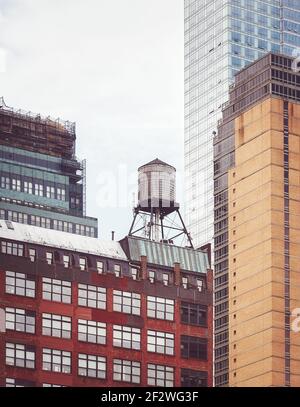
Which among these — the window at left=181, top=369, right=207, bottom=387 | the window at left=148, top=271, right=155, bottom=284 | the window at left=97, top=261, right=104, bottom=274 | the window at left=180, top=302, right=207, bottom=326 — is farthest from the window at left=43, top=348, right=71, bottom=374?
the window at left=148, top=271, right=155, bottom=284

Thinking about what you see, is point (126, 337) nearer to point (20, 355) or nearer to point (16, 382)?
point (20, 355)

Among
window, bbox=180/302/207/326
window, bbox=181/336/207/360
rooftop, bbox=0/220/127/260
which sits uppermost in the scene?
rooftop, bbox=0/220/127/260

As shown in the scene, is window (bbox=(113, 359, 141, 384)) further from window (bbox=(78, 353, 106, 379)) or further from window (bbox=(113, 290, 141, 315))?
window (bbox=(113, 290, 141, 315))

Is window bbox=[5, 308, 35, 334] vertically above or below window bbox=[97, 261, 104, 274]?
below

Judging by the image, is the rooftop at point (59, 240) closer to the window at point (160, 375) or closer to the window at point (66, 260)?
the window at point (66, 260)

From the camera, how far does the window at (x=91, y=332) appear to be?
17675 cm

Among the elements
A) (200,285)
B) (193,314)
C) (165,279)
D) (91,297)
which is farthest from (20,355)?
(200,285)

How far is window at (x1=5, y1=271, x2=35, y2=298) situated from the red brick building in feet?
0.39

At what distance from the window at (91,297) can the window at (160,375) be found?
975 cm

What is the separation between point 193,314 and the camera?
184625 mm

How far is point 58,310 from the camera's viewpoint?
17662cm

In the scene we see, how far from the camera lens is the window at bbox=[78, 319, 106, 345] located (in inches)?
6959
